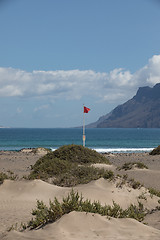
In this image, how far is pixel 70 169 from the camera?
626 inches

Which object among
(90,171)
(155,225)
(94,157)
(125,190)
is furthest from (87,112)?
(155,225)

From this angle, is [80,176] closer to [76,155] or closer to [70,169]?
[70,169]

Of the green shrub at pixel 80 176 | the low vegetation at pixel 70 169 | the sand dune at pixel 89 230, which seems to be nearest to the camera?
the sand dune at pixel 89 230

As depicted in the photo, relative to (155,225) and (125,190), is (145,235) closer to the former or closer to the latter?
(155,225)

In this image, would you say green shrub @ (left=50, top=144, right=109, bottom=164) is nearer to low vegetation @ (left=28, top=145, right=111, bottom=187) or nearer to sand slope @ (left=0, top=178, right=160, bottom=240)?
low vegetation @ (left=28, top=145, right=111, bottom=187)

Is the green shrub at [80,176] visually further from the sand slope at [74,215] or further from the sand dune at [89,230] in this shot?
the sand dune at [89,230]

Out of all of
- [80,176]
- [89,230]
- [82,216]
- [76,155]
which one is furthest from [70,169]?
[89,230]

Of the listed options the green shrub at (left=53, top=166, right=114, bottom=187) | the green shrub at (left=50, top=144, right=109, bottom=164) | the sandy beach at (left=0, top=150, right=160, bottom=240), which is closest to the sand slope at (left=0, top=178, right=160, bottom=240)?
the sandy beach at (left=0, top=150, right=160, bottom=240)

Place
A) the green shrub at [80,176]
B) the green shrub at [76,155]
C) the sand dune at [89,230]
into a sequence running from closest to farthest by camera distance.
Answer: the sand dune at [89,230], the green shrub at [80,176], the green shrub at [76,155]

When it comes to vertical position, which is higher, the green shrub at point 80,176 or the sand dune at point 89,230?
the sand dune at point 89,230

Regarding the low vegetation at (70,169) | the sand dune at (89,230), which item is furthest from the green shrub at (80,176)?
the sand dune at (89,230)


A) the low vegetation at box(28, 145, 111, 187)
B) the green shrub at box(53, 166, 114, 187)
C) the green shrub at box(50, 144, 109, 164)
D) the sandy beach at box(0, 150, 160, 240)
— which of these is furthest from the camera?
the green shrub at box(50, 144, 109, 164)

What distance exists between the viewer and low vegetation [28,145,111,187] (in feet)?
44.3

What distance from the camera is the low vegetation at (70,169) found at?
13500 mm
